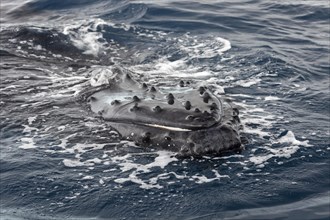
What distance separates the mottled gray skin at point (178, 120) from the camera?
29.2ft

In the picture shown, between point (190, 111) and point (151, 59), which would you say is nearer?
point (190, 111)

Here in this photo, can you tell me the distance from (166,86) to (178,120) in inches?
111

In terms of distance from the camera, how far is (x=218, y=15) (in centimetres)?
1964

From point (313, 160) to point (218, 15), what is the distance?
35.2ft

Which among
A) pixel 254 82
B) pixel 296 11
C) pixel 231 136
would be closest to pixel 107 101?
pixel 231 136

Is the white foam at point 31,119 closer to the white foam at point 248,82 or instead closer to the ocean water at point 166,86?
the ocean water at point 166,86

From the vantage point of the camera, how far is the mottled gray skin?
29.2ft

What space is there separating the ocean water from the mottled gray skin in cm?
18

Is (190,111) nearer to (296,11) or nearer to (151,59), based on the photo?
(151,59)

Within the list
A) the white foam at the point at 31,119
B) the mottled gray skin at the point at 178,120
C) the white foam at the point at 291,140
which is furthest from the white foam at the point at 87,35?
the white foam at the point at 291,140

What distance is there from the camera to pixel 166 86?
11.8 meters

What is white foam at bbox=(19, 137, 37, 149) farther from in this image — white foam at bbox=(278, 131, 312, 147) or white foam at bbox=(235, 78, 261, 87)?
white foam at bbox=(235, 78, 261, 87)

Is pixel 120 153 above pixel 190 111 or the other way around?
the other way around

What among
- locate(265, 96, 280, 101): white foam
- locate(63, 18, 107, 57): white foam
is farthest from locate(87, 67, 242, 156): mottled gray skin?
locate(63, 18, 107, 57): white foam
